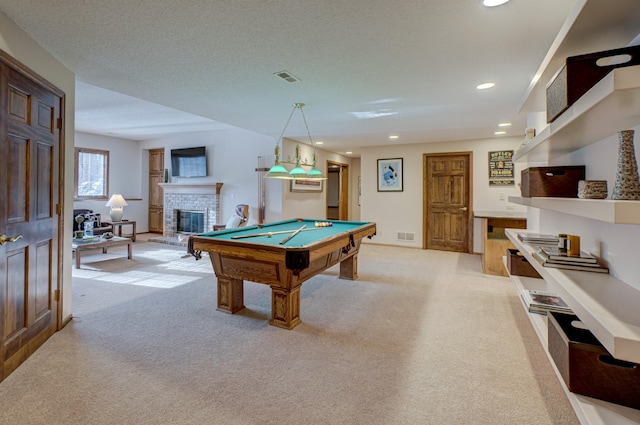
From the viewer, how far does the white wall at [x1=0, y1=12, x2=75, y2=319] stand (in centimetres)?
197

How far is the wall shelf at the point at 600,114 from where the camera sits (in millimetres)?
795

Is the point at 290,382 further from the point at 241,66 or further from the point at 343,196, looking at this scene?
the point at 343,196

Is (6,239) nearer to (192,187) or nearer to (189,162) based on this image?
(192,187)

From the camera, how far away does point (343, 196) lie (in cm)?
890

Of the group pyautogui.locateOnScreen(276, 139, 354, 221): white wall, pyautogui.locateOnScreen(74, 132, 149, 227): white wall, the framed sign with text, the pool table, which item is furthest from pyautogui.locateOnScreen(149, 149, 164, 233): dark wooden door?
the framed sign with text

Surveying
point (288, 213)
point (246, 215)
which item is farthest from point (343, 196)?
point (246, 215)

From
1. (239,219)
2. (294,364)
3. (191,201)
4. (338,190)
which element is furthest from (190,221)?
(294,364)

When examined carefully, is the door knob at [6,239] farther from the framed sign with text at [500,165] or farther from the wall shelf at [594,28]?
the framed sign with text at [500,165]

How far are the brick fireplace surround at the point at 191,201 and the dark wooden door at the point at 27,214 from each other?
173 inches

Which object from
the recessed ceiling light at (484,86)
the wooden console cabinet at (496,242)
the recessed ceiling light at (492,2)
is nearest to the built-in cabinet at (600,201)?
the recessed ceiling light at (492,2)

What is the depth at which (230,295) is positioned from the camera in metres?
3.09

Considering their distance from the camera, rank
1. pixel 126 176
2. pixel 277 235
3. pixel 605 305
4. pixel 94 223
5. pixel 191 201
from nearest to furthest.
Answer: pixel 605 305
pixel 277 235
pixel 94 223
pixel 191 201
pixel 126 176

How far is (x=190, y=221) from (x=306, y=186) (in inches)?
120

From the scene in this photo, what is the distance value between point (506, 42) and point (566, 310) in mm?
1842
